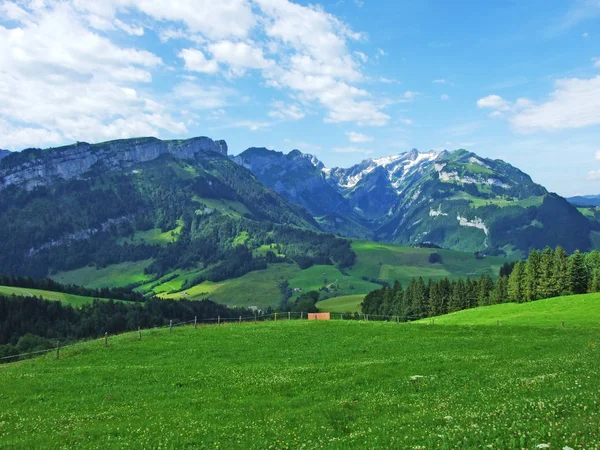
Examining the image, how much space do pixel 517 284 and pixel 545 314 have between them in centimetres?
5668

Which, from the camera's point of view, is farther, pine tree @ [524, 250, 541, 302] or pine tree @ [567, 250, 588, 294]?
pine tree @ [524, 250, 541, 302]

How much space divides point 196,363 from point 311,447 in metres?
25.5

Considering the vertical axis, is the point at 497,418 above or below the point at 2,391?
above

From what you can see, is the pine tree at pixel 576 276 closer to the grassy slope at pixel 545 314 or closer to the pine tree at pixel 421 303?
the grassy slope at pixel 545 314

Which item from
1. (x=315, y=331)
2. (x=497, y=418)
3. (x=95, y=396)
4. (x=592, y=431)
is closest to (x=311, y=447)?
(x=497, y=418)

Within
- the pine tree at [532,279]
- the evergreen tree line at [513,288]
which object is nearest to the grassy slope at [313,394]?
the evergreen tree line at [513,288]

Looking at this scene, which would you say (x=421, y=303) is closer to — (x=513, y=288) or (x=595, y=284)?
(x=513, y=288)

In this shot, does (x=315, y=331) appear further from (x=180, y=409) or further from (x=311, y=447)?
(x=311, y=447)

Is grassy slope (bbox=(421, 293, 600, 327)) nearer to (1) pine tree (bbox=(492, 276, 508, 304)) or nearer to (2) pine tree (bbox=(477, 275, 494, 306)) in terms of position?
(1) pine tree (bbox=(492, 276, 508, 304))

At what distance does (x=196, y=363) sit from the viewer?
41.7 m

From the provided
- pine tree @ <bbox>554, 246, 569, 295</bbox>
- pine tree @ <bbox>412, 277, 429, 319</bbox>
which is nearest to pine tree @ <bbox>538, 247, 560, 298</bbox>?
pine tree @ <bbox>554, 246, 569, 295</bbox>

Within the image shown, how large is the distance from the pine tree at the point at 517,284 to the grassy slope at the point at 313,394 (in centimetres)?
8303

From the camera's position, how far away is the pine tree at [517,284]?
424ft

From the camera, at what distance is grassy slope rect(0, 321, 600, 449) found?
18.6 m
